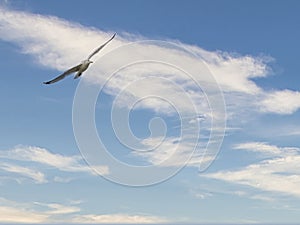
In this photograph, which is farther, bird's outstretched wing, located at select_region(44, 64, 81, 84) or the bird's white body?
the bird's white body

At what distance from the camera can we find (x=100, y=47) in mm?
127312

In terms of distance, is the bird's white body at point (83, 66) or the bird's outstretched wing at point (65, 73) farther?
the bird's white body at point (83, 66)

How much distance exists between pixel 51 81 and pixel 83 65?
629 centimetres

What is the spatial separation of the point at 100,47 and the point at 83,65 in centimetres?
376

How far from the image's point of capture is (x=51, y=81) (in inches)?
4889

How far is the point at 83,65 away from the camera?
12794 centimetres

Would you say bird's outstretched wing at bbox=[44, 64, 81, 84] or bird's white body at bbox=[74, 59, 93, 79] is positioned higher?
bird's white body at bbox=[74, 59, 93, 79]

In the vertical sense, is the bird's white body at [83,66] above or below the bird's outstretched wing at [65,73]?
above

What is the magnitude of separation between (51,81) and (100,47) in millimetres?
9225

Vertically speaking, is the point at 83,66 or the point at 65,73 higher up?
the point at 83,66

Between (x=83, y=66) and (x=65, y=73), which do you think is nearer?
(x=65, y=73)
